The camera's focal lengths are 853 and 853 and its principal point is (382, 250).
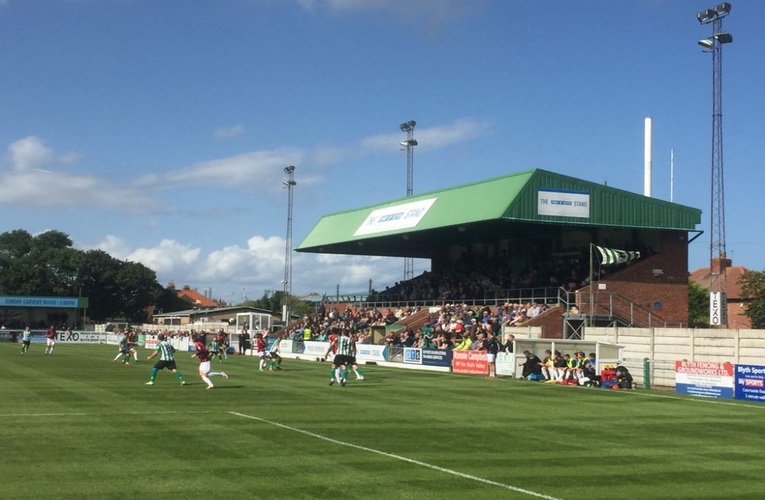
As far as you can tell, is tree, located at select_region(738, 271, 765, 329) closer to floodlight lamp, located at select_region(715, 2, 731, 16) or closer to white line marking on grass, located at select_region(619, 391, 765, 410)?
floodlight lamp, located at select_region(715, 2, 731, 16)

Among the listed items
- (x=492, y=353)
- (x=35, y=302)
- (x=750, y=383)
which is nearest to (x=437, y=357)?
(x=492, y=353)

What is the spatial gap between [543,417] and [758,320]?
159 ft

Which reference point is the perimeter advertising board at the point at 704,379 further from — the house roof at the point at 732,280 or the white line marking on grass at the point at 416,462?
the house roof at the point at 732,280

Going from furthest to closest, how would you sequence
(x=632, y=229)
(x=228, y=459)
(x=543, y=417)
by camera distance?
(x=632, y=229), (x=543, y=417), (x=228, y=459)

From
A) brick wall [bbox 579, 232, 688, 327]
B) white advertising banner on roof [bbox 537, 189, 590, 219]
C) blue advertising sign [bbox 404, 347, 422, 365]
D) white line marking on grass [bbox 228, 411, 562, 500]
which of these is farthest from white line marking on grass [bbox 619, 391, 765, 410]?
white advertising banner on roof [bbox 537, 189, 590, 219]

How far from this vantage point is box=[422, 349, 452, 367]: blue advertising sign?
1690 inches

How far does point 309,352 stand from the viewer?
186 ft

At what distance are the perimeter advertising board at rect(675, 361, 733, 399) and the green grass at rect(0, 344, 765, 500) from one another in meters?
2.47

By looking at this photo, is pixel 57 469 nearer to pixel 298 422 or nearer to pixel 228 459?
pixel 228 459

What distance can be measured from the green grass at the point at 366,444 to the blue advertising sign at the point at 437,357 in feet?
48.4

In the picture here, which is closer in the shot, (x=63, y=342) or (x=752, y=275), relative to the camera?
(x=752, y=275)

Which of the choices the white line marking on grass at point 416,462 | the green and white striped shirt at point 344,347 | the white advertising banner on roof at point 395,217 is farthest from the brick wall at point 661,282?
the white line marking on grass at point 416,462

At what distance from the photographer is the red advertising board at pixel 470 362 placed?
40000 millimetres

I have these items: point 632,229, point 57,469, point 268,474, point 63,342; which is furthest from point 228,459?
point 63,342
